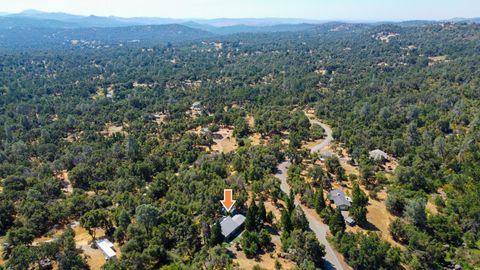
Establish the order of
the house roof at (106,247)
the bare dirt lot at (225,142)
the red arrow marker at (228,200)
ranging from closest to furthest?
the house roof at (106,247) < the red arrow marker at (228,200) < the bare dirt lot at (225,142)

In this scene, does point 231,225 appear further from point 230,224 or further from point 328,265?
point 328,265

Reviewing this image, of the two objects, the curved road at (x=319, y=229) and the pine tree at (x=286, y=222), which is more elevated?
the pine tree at (x=286, y=222)

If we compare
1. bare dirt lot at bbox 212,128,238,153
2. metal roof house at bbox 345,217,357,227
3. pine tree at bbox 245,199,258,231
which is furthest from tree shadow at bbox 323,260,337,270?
bare dirt lot at bbox 212,128,238,153

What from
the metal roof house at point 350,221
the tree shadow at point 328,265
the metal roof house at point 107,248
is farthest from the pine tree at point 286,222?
the metal roof house at point 107,248

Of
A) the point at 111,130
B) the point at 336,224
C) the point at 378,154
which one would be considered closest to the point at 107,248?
the point at 336,224

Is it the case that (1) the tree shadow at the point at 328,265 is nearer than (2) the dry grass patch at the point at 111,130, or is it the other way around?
(1) the tree shadow at the point at 328,265

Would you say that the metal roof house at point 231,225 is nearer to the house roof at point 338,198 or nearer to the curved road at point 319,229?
the curved road at point 319,229

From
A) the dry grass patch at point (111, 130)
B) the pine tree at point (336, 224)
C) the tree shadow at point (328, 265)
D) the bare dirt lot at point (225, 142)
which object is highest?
the pine tree at point (336, 224)
